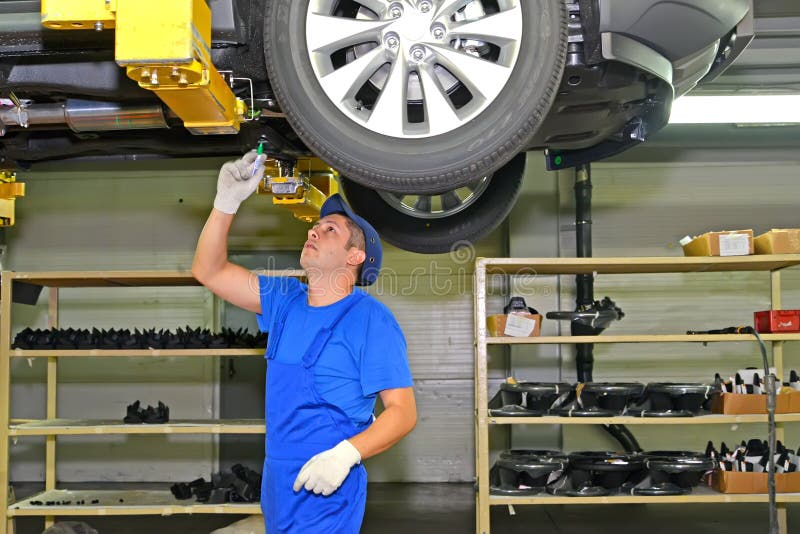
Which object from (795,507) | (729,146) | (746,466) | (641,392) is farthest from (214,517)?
(729,146)

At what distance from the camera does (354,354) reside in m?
2.50

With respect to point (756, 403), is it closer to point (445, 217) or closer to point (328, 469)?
point (445, 217)

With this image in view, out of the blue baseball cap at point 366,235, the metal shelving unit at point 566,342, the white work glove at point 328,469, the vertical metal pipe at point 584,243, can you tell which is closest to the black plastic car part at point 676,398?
the metal shelving unit at point 566,342

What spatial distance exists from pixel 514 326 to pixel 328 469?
3.00m

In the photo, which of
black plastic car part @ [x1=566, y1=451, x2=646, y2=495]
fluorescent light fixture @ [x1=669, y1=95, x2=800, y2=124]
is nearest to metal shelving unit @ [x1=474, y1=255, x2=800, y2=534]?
black plastic car part @ [x1=566, y1=451, x2=646, y2=495]

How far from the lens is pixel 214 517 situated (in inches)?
270

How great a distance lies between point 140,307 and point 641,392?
216 inches

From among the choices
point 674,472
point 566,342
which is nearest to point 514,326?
point 566,342

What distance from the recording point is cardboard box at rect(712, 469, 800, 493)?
4970 millimetres

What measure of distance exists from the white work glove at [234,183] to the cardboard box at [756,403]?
3.71 m

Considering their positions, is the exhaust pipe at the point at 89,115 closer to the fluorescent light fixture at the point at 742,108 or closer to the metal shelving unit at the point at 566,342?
the metal shelving unit at the point at 566,342

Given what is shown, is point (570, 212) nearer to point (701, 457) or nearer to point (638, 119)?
point (701, 457)

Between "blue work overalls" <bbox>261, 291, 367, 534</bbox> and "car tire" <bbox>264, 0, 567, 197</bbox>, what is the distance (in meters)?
0.60

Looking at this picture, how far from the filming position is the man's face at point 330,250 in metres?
2.69
